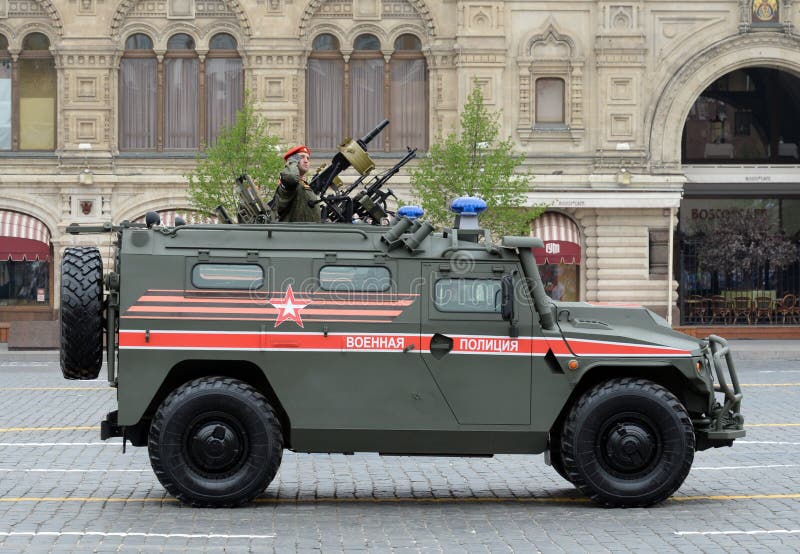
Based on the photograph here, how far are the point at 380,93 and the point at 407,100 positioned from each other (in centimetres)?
77

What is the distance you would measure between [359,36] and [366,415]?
98.3 ft

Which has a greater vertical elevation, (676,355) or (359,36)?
(359,36)

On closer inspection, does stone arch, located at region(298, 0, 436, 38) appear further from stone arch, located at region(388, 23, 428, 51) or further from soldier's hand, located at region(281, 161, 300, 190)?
soldier's hand, located at region(281, 161, 300, 190)

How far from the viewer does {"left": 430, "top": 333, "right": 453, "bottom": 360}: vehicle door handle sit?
474 inches

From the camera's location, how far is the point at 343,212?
15031 millimetres

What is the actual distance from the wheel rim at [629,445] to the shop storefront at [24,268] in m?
30.2

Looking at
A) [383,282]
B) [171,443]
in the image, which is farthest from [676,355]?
[171,443]

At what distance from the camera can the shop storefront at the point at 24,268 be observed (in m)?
39.9

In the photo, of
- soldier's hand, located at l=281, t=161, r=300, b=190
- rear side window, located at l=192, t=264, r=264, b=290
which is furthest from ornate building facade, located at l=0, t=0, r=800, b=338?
rear side window, located at l=192, t=264, r=264, b=290

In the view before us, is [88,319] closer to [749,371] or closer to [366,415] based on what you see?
[366,415]

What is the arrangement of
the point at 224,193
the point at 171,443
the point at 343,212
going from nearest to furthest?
the point at 171,443 → the point at 343,212 → the point at 224,193

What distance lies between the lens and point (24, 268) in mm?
40656

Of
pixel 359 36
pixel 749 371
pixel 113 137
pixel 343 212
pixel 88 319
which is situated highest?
pixel 359 36

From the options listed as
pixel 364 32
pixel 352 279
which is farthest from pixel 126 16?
pixel 352 279
